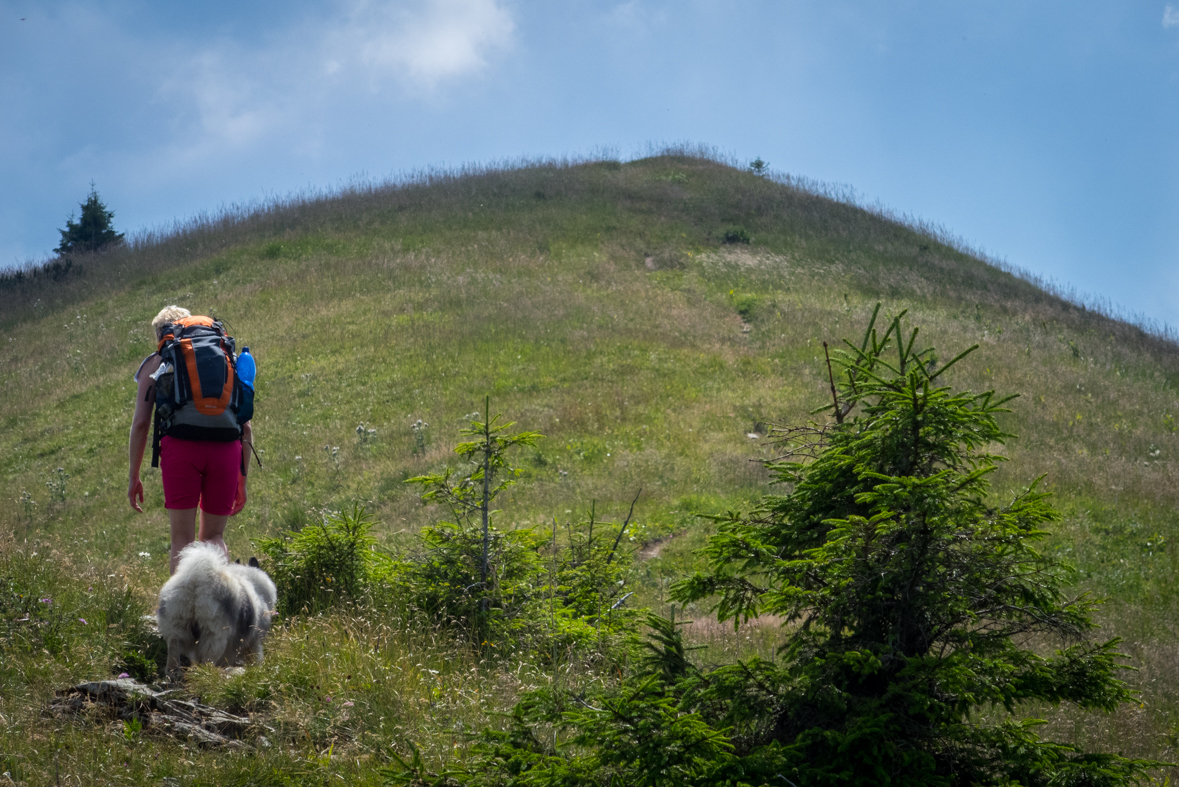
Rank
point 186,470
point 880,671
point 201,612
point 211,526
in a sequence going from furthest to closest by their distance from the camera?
1. point 211,526
2. point 186,470
3. point 201,612
4. point 880,671

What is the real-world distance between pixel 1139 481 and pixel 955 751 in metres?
13.8

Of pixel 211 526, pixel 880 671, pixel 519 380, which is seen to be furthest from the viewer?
pixel 519 380

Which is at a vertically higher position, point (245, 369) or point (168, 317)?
point (168, 317)

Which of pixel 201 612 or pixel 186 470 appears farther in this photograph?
pixel 186 470

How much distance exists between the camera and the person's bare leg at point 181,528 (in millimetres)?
5078

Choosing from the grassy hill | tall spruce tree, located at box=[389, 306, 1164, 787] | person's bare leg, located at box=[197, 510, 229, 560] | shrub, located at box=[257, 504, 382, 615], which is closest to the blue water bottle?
person's bare leg, located at box=[197, 510, 229, 560]

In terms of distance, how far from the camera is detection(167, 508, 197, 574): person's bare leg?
5.08 m

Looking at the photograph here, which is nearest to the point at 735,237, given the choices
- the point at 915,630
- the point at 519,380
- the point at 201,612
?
the point at 519,380

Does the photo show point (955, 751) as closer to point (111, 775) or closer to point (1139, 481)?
point (111, 775)

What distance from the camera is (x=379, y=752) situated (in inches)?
139

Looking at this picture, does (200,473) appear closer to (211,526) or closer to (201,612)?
(211,526)

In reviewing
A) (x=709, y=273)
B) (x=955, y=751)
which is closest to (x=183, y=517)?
(x=955, y=751)

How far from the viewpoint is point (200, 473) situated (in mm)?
5141

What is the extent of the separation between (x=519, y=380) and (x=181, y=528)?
11.8 metres
